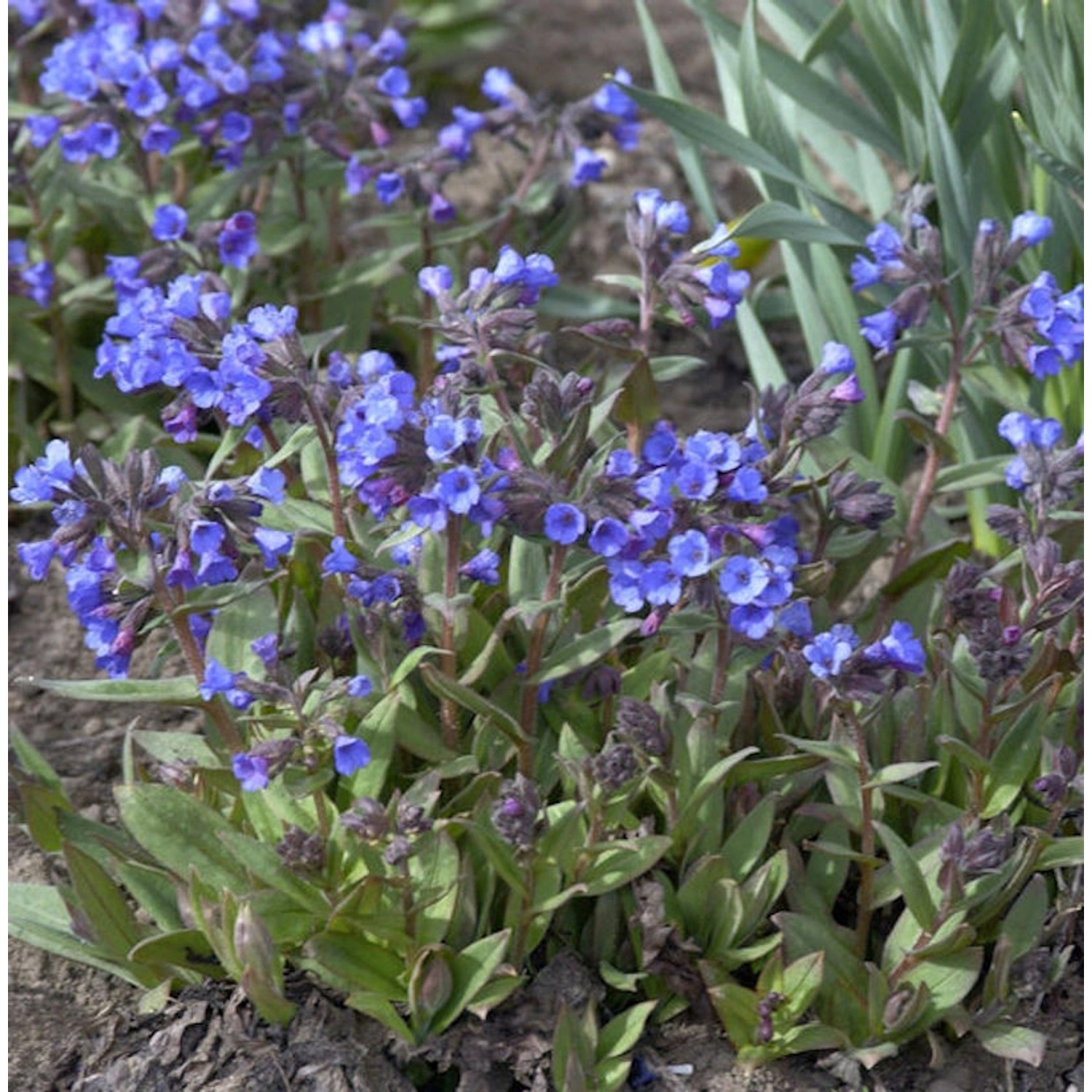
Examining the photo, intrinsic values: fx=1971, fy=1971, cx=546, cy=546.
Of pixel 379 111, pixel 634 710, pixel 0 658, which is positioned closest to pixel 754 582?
pixel 634 710

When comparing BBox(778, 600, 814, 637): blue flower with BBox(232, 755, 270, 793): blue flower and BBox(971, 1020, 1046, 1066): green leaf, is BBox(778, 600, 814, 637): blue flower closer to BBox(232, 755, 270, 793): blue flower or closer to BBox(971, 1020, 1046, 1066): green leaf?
BBox(971, 1020, 1046, 1066): green leaf

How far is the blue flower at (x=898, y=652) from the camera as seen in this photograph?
2.55m

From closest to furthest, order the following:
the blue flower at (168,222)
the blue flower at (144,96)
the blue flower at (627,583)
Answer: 1. the blue flower at (627,583)
2. the blue flower at (168,222)
3. the blue flower at (144,96)

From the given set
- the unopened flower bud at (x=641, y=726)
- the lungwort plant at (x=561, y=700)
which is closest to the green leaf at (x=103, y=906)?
the lungwort plant at (x=561, y=700)

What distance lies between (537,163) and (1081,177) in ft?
3.57

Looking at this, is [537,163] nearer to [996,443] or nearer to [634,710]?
[996,443]

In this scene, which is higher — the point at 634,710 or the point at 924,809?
the point at 634,710

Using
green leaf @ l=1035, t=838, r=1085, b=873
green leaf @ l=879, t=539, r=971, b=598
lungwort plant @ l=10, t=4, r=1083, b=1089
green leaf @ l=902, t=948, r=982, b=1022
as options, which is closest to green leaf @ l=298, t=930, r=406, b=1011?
lungwort plant @ l=10, t=4, r=1083, b=1089

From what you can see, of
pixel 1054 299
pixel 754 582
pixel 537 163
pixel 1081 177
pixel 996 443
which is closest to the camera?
pixel 754 582

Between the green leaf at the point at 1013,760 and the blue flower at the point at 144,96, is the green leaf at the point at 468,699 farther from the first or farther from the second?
the blue flower at the point at 144,96

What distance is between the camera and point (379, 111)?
4090 mm

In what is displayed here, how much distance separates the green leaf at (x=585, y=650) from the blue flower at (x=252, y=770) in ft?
1.36

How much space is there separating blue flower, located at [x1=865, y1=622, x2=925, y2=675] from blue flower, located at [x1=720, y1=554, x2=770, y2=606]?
0.17 metres

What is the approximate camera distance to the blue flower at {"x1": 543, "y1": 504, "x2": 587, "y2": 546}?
2.47 metres
